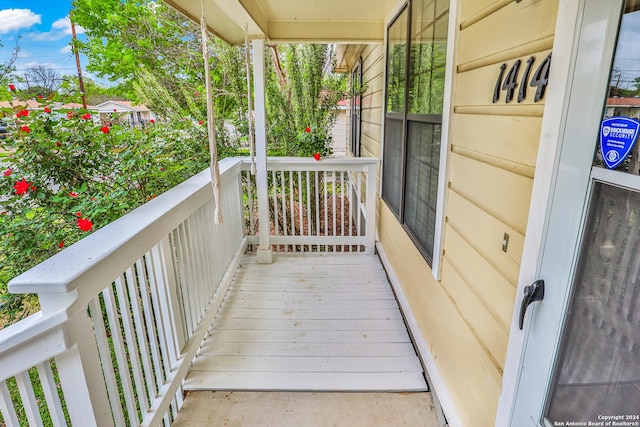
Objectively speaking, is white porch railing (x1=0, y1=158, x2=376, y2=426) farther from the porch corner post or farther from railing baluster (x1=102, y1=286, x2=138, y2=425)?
the porch corner post

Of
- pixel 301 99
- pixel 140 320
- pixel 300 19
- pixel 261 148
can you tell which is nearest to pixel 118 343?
pixel 140 320

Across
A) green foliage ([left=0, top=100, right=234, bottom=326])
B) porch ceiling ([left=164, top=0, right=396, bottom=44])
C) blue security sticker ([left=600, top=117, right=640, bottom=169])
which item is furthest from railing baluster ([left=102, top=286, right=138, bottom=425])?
porch ceiling ([left=164, top=0, right=396, bottom=44])

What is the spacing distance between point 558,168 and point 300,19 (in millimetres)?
3162

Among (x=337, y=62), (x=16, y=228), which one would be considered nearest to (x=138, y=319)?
(x=16, y=228)

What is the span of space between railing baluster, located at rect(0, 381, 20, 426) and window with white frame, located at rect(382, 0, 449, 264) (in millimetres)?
1864

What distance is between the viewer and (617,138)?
0.71m

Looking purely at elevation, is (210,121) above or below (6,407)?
above

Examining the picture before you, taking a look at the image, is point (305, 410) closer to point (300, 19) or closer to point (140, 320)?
point (140, 320)

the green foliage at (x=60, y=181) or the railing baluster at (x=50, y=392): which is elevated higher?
the green foliage at (x=60, y=181)

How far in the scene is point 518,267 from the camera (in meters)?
1.11

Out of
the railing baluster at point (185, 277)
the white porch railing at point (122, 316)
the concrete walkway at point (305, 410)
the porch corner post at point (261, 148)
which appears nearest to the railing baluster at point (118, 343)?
the white porch railing at point (122, 316)

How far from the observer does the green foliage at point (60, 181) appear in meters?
2.33

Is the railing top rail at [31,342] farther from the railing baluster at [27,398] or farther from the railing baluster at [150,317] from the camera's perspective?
the railing baluster at [150,317]

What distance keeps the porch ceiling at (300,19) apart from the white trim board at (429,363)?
238cm
